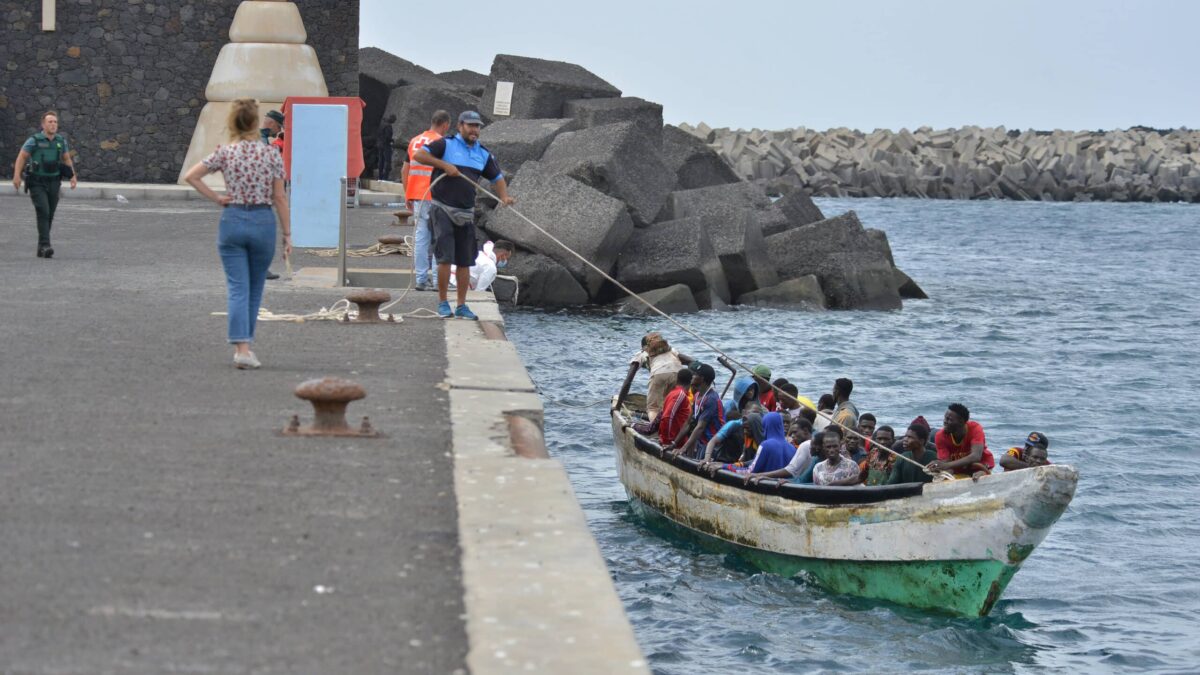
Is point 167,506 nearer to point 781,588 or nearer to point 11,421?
point 11,421

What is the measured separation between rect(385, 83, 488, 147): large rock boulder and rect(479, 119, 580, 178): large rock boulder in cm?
160

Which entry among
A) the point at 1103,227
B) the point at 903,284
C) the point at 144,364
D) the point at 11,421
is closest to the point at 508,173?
the point at 903,284

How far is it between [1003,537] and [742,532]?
2.40 metres

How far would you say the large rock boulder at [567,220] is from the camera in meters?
27.6

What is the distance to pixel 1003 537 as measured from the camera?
11.4 m

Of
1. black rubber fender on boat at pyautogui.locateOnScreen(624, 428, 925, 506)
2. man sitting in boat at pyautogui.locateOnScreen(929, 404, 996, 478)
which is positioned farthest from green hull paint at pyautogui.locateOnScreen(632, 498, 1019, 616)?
man sitting in boat at pyautogui.locateOnScreen(929, 404, 996, 478)

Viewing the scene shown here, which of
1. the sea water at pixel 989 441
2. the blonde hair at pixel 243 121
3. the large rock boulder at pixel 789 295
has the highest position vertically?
the blonde hair at pixel 243 121

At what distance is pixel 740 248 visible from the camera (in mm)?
31141

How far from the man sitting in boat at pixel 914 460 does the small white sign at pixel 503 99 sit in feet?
83.8

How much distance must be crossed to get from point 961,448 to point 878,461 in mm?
671

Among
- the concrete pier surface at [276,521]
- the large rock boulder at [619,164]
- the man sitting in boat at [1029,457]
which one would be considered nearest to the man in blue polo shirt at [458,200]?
the concrete pier surface at [276,521]

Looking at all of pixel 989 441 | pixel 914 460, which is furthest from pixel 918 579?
pixel 989 441

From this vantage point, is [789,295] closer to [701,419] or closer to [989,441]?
[989,441]

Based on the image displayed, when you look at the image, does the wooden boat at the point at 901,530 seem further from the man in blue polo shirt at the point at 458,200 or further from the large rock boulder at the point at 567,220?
the large rock boulder at the point at 567,220
